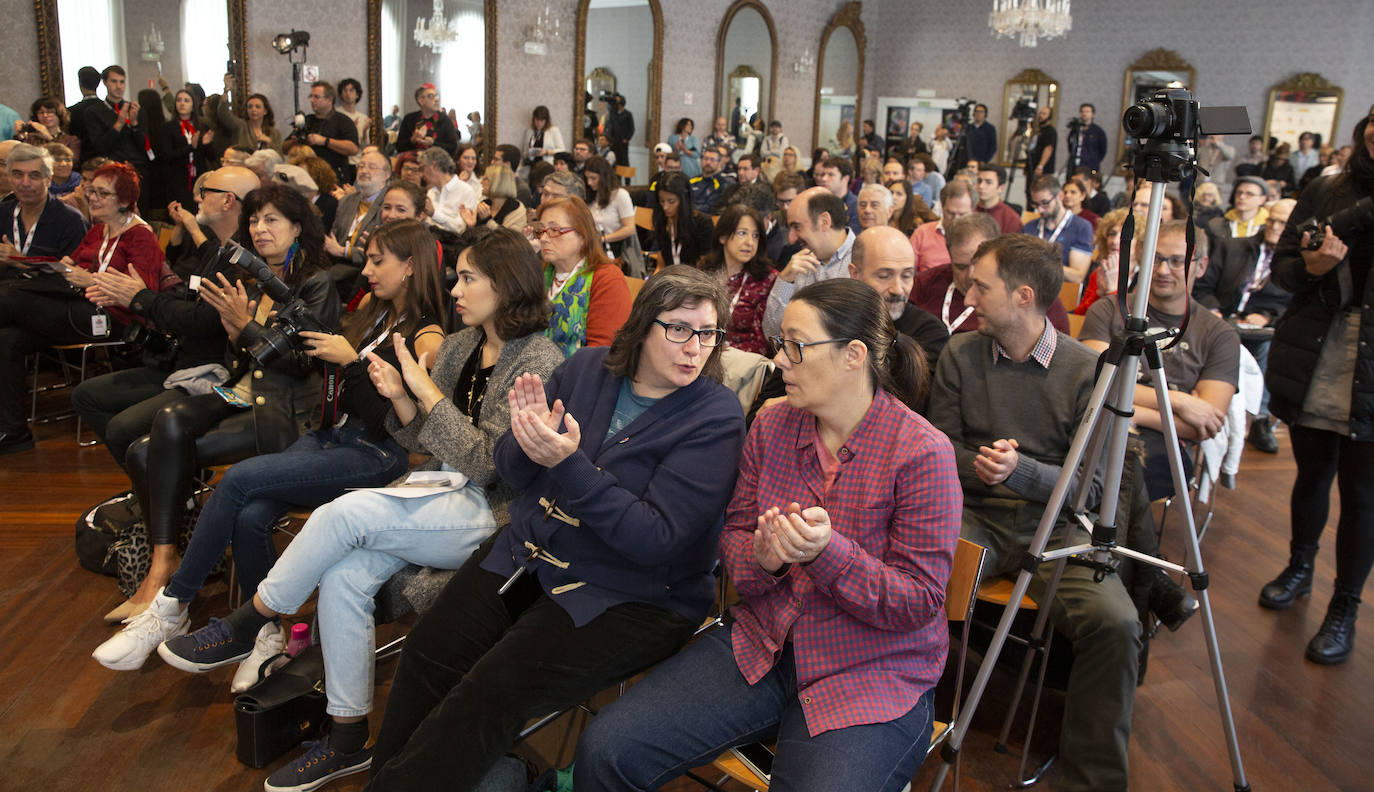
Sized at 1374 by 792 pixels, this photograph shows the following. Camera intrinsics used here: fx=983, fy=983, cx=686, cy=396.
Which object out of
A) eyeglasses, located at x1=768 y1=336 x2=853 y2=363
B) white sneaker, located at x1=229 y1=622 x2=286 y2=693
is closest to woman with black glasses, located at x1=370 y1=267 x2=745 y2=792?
eyeglasses, located at x1=768 y1=336 x2=853 y2=363

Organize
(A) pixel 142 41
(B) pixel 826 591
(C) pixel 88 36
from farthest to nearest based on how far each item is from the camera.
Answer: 1. (A) pixel 142 41
2. (C) pixel 88 36
3. (B) pixel 826 591

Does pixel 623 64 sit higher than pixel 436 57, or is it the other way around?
pixel 623 64

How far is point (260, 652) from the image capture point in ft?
8.55

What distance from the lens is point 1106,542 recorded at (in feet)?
6.72

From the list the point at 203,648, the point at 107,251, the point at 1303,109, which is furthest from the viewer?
the point at 1303,109

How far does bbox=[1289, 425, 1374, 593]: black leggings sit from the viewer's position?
2.79m

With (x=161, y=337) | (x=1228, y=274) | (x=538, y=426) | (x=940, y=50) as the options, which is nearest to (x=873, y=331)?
(x=538, y=426)

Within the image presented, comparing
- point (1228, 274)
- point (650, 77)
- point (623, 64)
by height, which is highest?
point (623, 64)

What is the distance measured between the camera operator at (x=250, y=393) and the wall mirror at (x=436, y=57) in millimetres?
6505

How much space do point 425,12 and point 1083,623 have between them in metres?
9.20

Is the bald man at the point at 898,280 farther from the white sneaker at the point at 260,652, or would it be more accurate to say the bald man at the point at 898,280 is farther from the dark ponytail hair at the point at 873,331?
the white sneaker at the point at 260,652

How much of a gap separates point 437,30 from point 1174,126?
909 cm

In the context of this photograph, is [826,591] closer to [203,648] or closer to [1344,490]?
[203,648]

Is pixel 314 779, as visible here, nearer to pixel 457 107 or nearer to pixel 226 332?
pixel 226 332
